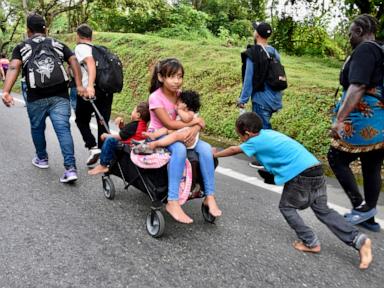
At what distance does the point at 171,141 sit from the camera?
3389 mm

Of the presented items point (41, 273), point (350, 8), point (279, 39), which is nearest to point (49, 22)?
point (279, 39)

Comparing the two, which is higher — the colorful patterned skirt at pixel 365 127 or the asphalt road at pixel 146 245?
the colorful patterned skirt at pixel 365 127

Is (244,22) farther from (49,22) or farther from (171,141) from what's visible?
(171,141)

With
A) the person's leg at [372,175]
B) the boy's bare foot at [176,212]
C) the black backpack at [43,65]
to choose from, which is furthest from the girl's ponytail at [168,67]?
the person's leg at [372,175]

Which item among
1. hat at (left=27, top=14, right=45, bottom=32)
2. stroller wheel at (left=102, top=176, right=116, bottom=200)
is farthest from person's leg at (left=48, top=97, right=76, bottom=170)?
hat at (left=27, top=14, right=45, bottom=32)

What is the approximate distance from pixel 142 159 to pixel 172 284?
107 cm

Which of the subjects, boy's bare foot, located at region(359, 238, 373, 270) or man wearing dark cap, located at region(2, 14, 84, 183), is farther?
man wearing dark cap, located at region(2, 14, 84, 183)

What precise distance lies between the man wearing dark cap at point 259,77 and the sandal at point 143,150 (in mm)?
2004

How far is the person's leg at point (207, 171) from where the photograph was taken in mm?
3480

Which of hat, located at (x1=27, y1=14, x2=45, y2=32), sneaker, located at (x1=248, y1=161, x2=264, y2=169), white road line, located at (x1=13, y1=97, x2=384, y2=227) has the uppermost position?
hat, located at (x1=27, y1=14, x2=45, y2=32)

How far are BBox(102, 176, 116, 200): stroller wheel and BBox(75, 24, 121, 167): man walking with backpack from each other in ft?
3.48

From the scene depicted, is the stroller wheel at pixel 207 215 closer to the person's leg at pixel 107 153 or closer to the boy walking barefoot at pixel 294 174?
the boy walking barefoot at pixel 294 174

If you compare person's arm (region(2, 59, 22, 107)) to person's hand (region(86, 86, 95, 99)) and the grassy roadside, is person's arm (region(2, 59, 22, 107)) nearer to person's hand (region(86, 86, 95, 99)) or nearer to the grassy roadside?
person's hand (region(86, 86, 95, 99))

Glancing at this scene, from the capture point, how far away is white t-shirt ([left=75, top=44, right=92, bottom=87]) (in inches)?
191
